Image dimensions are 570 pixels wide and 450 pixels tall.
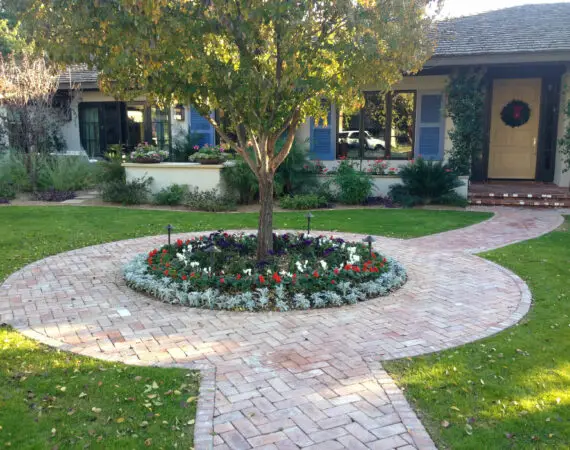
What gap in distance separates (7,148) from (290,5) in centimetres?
1520

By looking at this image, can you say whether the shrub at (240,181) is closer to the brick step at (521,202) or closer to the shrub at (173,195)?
the shrub at (173,195)

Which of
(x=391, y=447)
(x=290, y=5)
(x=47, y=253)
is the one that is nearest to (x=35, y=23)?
(x=290, y=5)

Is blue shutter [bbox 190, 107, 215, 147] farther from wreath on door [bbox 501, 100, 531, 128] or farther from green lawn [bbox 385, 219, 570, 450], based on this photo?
green lawn [bbox 385, 219, 570, 450]

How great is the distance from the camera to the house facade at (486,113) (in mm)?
13484

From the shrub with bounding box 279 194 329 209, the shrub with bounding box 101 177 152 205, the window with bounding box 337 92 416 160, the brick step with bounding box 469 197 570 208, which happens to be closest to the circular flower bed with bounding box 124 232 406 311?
the shrub with bounding box 279 194 329 209

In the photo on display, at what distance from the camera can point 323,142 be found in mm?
15289

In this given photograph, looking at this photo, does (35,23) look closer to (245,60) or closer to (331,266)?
(245,60)

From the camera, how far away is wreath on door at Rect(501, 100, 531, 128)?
14.5 m

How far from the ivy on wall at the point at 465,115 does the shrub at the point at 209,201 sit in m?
5.62

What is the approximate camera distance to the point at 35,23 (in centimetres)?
518

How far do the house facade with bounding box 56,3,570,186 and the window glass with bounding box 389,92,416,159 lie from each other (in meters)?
0.03

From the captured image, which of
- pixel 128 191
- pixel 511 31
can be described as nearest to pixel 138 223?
pixel 128 191

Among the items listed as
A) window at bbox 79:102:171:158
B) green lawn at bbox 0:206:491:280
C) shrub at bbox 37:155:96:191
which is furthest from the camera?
window at bbox 79:102:171:158

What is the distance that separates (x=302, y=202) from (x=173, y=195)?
3.25 metres
